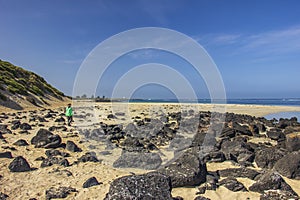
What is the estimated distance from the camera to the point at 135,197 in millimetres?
5098

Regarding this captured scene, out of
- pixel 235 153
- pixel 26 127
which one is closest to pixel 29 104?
pixel 26 127

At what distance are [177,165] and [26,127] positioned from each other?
37.0 ft

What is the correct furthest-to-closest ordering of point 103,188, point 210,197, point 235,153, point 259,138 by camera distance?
point 259,138, point 235,153, point 103,188, point 210,197

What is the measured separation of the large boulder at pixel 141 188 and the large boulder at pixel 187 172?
178 centimetres

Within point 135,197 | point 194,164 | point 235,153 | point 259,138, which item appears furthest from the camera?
point 259,138

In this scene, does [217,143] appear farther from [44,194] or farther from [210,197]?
[44,194]

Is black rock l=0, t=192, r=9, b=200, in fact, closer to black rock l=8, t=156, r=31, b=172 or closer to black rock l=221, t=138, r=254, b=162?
black rock l=8, t=156, r=31, b=172

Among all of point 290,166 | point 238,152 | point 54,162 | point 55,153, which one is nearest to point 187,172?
point 290,166

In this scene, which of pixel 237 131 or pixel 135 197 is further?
pixel 237 131

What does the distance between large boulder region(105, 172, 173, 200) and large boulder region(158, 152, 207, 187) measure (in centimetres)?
178

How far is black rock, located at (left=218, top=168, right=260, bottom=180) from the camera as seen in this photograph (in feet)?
26.9

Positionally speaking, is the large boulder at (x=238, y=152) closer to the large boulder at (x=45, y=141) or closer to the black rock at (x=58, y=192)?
the black rock at (x=58, y=192)

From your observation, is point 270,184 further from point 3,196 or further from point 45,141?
point 45,141

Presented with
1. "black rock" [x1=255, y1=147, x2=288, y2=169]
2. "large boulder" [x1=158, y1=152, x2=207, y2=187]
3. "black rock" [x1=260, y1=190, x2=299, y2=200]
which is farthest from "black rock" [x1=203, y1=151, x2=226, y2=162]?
"black rock" [x1=260, y1=190, x2=299, y2=200]
